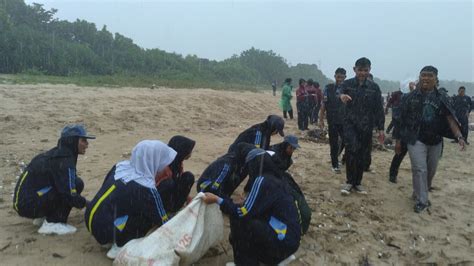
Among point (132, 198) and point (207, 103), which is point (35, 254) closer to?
point (132, 198)

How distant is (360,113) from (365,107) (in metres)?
0.10

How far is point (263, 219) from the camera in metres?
3.10

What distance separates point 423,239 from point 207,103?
10928 millimetres

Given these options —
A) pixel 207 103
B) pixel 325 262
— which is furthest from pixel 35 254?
pixel 207 103

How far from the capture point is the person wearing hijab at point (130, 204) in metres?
3.15

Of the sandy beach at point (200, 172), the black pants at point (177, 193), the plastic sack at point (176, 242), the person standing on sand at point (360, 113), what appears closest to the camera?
the plastic sack at point (176, 242)

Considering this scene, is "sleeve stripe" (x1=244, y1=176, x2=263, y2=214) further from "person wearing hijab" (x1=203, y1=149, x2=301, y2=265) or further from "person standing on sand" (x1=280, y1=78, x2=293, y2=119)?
"person standing on sand" (x1=280, y1=78, x2=293, y2=119)

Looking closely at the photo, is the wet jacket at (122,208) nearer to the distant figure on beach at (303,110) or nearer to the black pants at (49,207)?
the black pants at (49,207)

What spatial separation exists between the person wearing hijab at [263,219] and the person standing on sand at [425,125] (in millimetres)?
2533

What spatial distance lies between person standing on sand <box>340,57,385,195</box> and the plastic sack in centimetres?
279

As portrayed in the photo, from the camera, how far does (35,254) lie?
3340mm

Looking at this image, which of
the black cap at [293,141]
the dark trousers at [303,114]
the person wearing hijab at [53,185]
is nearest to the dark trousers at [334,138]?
the black cap at [293,141]

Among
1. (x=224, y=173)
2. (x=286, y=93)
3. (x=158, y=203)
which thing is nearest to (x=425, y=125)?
(x=224, y=173)

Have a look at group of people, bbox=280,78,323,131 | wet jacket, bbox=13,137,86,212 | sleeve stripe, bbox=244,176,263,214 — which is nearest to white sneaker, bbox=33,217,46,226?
wet jacket, bbox=13,137,86,212
